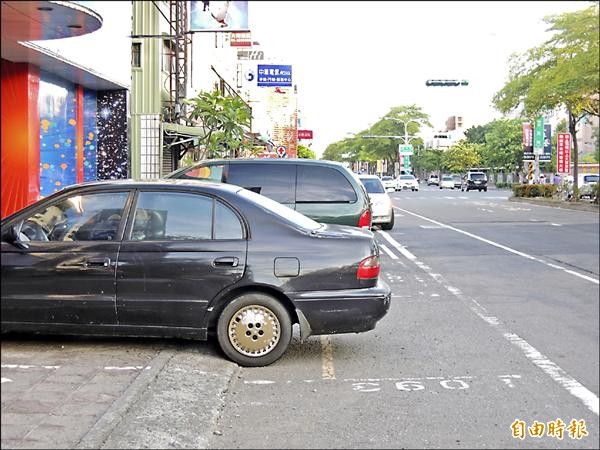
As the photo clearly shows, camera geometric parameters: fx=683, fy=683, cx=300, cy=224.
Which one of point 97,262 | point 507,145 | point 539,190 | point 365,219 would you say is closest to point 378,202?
point 365,219

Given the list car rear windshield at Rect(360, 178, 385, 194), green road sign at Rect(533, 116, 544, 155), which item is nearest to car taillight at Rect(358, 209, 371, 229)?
car rear windshield at Rect(360, 178, 385, 194)

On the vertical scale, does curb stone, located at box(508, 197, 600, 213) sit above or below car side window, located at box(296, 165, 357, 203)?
below

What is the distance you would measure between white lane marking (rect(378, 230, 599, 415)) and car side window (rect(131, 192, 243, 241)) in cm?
288

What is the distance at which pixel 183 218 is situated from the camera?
5.29 m

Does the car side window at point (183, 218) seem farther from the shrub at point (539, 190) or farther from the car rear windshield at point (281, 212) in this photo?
the shrub at point (539, 190)

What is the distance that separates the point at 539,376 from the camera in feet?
18.7

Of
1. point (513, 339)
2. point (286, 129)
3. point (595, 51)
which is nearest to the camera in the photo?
point (513, 339)

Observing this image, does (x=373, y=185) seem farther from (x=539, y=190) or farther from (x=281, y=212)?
(x=539, y=190)

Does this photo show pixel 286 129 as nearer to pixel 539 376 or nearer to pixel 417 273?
pixel 417 273

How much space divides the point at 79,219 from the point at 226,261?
213 centimetres

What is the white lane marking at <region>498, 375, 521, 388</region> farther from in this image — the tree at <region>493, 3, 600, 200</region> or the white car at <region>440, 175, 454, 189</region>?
the white car at <region>440, 175, 454, 189</region>

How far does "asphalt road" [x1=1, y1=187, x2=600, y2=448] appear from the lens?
366 cm

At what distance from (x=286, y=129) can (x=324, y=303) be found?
180ft

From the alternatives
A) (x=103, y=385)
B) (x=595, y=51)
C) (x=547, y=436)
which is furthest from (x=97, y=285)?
(x=595, y=51)
